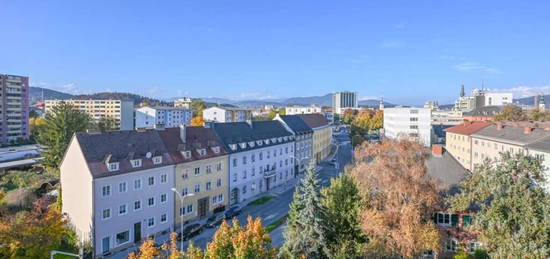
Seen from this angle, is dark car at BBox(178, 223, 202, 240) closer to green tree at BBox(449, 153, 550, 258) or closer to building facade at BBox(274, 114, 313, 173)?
green tree at BBox(449, 153, 550, 258)

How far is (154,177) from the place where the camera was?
112 feet

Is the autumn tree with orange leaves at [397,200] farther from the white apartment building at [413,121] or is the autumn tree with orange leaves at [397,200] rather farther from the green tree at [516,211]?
the white apartment building at [413,121]

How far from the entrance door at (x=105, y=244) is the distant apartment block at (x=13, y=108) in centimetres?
9162

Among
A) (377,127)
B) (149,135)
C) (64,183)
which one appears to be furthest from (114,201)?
(377,127)

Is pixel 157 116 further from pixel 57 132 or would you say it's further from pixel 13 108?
pixel 57 132

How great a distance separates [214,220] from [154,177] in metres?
8.40

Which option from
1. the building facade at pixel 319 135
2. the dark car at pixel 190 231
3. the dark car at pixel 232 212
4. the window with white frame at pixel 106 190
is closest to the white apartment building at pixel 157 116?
the building facade at pixel 319 135

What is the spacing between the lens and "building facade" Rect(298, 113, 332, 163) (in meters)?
73.6

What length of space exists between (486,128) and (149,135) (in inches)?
2123

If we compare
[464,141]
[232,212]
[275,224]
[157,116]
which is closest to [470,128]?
[464,141]

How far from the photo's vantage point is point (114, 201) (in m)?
30.4

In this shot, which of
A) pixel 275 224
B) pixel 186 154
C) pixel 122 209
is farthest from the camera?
pixel 186 154

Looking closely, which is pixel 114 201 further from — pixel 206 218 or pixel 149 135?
pixel 206 218

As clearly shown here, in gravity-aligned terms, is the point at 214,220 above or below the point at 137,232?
below
